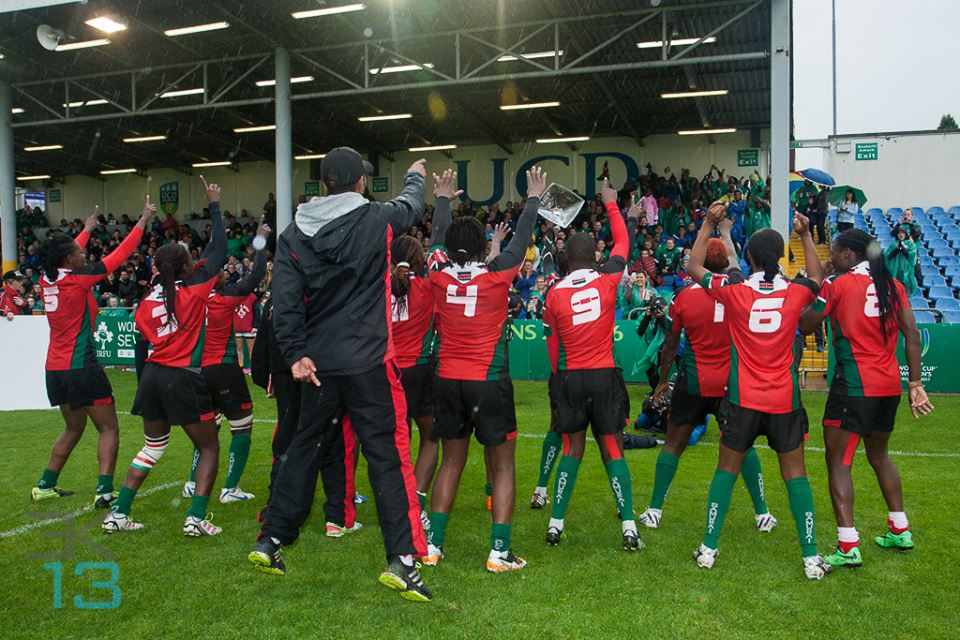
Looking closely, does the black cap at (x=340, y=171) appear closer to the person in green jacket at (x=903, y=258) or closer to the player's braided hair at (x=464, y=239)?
the player's braided hair at (x=464, y=239)

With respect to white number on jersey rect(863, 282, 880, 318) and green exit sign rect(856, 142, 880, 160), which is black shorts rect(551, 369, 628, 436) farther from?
green exit sign rect(856, 142, 880, 160)

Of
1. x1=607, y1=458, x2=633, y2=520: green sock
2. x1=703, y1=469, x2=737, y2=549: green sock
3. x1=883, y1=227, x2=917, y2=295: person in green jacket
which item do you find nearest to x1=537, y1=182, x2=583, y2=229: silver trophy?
x1=607, y1=458, x2=633, y2=520: green sock

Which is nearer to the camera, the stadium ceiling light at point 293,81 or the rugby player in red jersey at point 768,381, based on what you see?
the rugby player in red jersey at point 768,381

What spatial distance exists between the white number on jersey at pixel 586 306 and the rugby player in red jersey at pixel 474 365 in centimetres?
46

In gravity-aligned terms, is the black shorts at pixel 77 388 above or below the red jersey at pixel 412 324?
below

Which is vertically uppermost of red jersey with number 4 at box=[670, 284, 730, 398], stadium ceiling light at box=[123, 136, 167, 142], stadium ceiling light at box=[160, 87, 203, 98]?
stadium ceiling light at box=[160, 87, 203, 98]

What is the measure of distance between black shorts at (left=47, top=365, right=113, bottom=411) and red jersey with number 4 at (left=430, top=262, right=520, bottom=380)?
3010mm

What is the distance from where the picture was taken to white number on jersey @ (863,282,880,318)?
4.52m

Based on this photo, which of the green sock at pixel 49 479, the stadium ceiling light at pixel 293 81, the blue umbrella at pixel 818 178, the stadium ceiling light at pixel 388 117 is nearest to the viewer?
the green sock at pixel 49 479

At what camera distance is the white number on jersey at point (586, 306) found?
4770 millimetres

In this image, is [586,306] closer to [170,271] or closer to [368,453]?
[368,453]

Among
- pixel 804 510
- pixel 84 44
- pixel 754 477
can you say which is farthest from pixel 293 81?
pixel 804 510

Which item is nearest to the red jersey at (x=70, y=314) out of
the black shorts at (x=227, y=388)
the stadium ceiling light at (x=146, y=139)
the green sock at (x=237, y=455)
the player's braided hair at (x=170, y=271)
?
the player's braided hair at (x=170, y=271)

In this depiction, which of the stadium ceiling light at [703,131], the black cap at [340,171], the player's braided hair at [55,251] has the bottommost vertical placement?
the player's braided hair at [55,251]
